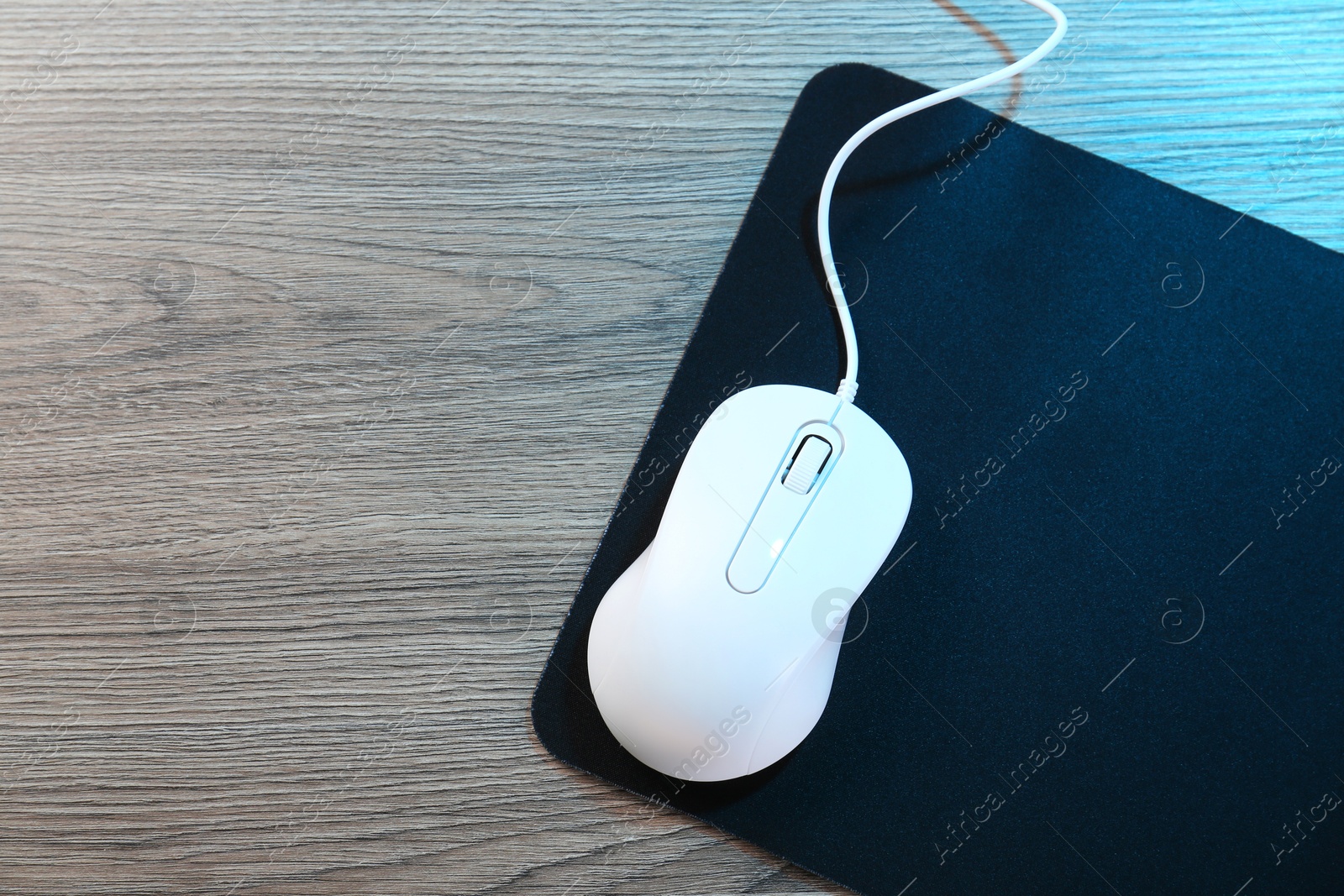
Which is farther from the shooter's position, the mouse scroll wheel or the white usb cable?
the white usb cable

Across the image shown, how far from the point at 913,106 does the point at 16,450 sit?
63 cm

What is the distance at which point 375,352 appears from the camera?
568mm

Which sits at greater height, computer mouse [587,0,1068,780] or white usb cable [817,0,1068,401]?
white usb cable [817,0,1068,401]

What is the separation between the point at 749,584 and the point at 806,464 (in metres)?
0.07

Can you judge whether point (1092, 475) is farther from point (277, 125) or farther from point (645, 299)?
point (277, 125)

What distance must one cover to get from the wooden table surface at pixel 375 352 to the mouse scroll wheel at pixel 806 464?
4.9 inches

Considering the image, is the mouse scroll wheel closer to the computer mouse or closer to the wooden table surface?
the computer mouse

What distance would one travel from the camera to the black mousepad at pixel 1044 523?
0.50 metres

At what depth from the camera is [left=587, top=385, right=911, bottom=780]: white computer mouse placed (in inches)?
17.1

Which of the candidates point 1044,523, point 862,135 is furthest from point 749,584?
point 862,135

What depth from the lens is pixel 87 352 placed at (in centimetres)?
57

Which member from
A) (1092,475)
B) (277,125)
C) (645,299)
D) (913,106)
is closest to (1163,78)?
(913,106)

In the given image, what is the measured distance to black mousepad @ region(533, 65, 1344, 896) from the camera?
0.50m

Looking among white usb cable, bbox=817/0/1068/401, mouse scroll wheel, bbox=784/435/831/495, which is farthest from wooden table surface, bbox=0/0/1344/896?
mouse scroll wheel, bbox=784/435/831/495
